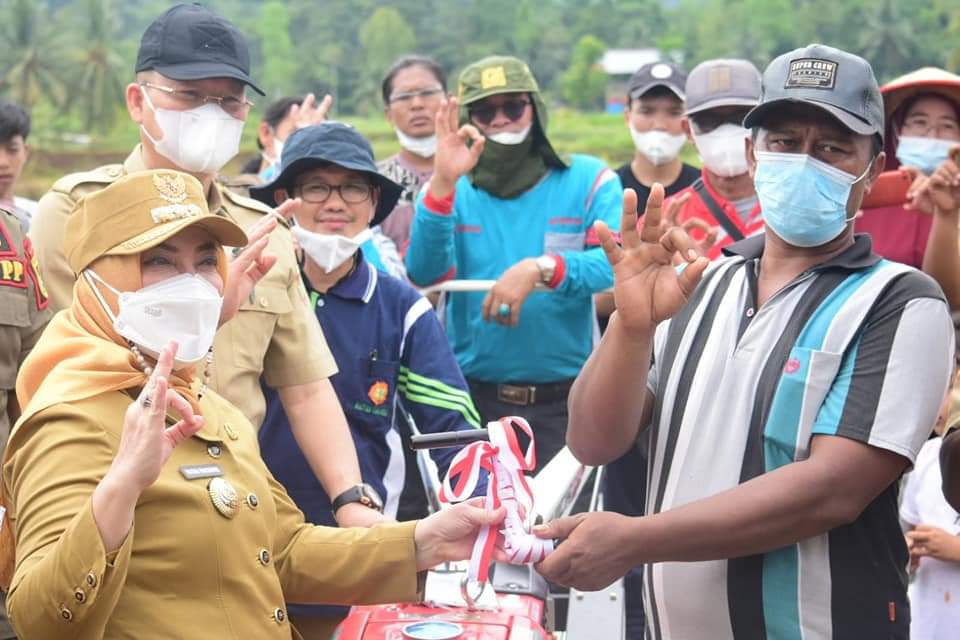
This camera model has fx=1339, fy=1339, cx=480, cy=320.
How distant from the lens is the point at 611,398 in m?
3.00

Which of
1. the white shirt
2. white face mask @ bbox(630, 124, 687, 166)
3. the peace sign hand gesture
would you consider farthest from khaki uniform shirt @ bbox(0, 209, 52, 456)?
white face mask @ bbox(630, 124, 687, 166)

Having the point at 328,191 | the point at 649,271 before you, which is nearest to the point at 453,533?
the point at 649,271

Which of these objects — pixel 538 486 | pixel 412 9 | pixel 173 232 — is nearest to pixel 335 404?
pixel 538 486

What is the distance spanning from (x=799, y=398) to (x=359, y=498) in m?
1.30

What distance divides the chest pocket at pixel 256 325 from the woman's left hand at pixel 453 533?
918 millimetres

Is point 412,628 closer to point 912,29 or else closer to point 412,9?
point 912,29

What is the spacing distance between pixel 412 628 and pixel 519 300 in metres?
2.30

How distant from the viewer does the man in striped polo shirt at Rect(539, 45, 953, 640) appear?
275 centimetres

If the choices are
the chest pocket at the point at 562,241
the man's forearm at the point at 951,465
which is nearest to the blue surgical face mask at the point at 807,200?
the man's forearm at the point at 951,465

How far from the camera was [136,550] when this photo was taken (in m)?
2.54

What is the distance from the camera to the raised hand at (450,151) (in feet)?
17.2

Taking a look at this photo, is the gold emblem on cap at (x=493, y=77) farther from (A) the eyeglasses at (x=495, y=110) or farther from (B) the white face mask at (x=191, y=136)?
(B) the white face mask at (x=191, y=136)

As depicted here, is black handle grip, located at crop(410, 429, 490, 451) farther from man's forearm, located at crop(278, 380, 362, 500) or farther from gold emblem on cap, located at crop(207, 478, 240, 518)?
man's forearm, located at crop(278, 380, 362, 500)

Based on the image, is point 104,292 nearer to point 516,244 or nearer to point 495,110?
point 516,244
